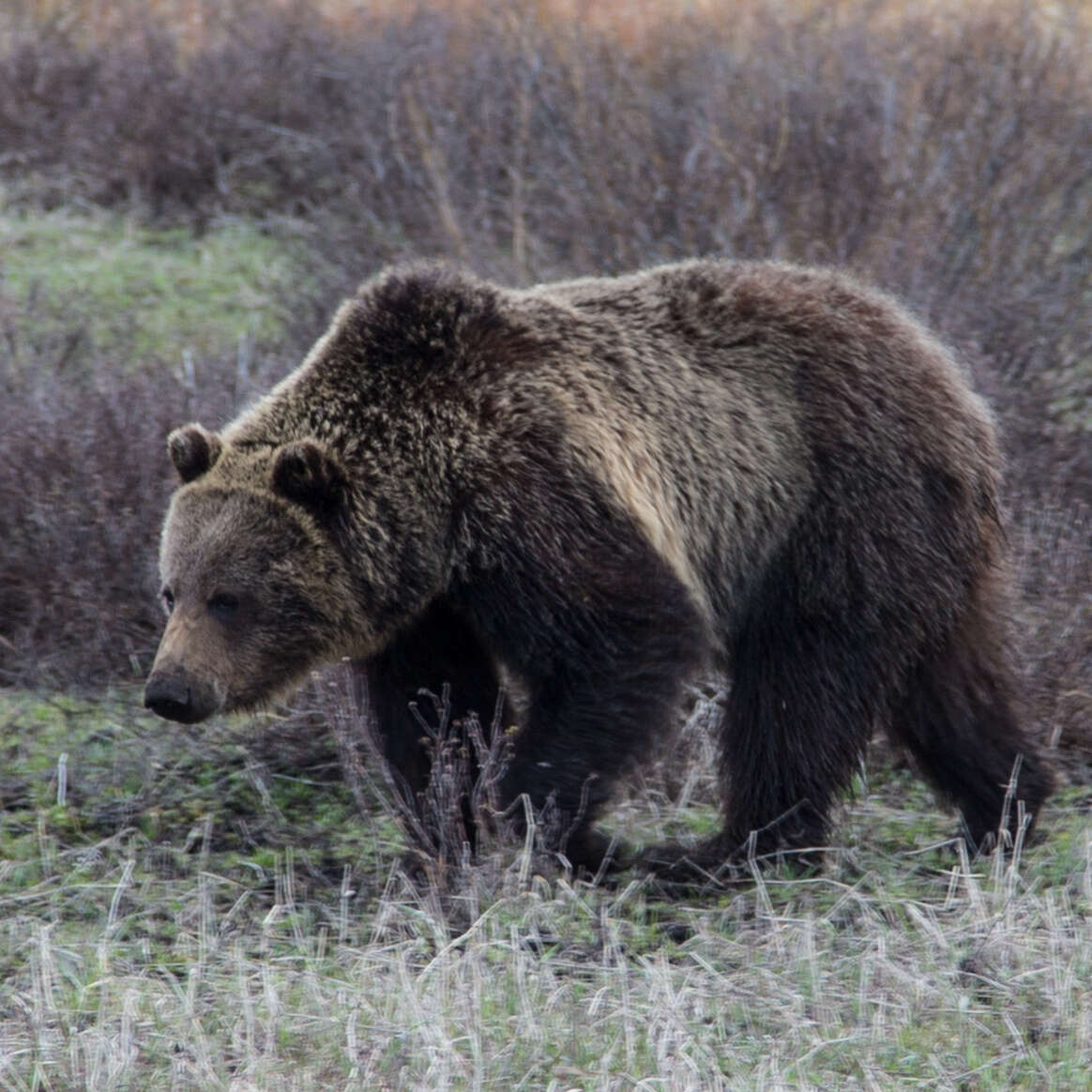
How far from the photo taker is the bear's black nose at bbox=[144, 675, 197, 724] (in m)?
4.34

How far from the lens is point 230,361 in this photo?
309 inches

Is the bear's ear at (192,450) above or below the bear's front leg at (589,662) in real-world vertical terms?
above

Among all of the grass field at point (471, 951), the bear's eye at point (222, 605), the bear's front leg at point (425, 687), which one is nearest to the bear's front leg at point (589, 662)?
the grass field at point (471, 951)

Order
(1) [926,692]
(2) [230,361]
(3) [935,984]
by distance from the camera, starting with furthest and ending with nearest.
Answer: (2) [230,361] < (1) [926,692] < (3) [935,984]

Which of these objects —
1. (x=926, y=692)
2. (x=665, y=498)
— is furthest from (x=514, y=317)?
(x=926, y=692)

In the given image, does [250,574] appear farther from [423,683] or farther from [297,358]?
[297,358]

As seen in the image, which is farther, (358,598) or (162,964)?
(358,598)

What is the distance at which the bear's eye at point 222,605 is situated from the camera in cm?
448

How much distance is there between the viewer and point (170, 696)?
4344 mm

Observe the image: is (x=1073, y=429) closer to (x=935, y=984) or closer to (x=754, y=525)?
(x=754, y=525)

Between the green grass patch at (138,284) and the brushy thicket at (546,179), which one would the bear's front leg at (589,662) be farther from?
the green grass patch at (138,284)

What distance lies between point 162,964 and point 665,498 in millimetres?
1743

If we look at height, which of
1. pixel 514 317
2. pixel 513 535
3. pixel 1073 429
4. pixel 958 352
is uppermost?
pixel 514 317

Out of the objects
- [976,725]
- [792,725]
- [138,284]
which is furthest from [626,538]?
[138,284]
